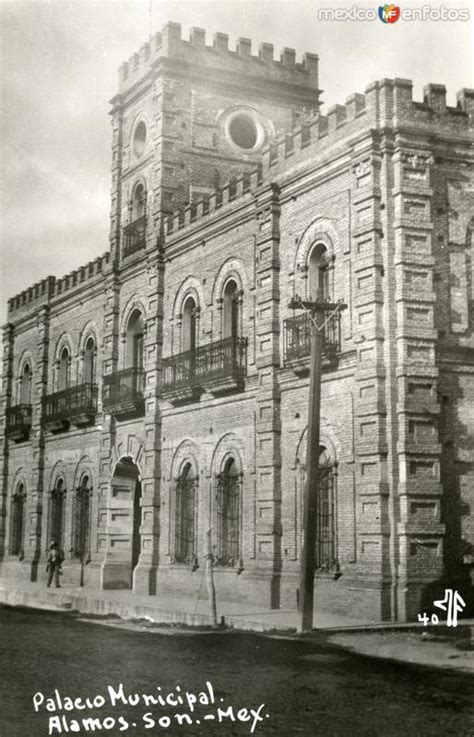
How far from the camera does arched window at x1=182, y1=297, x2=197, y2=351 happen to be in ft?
86.9

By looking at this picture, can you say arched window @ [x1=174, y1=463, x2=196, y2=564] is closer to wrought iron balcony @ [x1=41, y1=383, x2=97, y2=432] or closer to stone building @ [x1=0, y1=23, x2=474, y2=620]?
stone building @ [x1=0, y1=23, x2=474, y2=620]

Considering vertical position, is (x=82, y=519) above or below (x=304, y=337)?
below

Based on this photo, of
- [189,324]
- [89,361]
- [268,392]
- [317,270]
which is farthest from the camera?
[89,361]

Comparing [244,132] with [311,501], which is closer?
[311,501]

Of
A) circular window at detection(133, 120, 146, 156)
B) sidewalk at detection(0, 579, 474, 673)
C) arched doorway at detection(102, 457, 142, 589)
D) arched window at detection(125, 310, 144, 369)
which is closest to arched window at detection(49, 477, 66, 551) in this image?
arched doorway at detection(102, 457, 142, 589)

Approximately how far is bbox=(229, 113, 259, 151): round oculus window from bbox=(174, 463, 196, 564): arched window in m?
10.3

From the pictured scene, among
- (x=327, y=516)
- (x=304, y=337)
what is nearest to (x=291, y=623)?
(x=327, y=516)

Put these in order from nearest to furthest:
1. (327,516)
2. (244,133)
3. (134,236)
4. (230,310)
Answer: (327,516), (230,310), (134,236), (244,133)

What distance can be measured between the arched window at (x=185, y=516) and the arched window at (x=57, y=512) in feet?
28.9

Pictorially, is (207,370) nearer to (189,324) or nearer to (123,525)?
(189,324)

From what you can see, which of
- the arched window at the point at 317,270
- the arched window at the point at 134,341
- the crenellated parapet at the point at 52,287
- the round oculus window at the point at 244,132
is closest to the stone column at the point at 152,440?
the arched window at the point at 134,341

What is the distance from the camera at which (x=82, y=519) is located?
32.1 meters

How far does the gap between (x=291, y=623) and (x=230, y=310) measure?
376 inches

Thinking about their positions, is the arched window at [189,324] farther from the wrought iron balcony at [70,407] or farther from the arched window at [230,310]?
the wrought iron balcony at [70,407]
